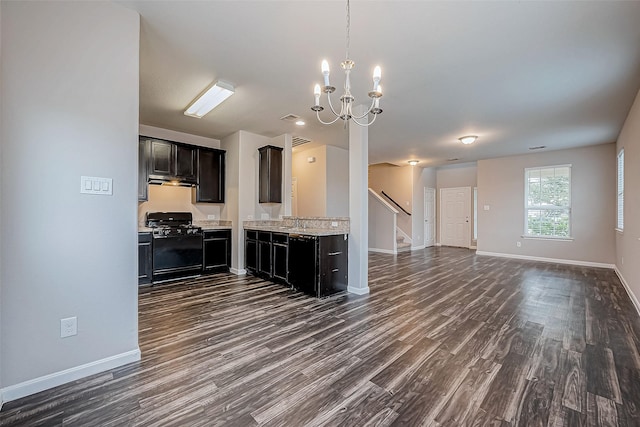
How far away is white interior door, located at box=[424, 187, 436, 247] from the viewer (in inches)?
366

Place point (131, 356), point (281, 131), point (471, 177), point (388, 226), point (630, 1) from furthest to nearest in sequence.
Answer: point (471, 177) < point (388, 226) < point (281, 131) < point (131, 356) < point (630, 1)

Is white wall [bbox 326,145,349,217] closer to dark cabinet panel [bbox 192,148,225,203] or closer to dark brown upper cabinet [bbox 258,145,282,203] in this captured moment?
dark brown upper cabinet [bbox 258,145,282,203]

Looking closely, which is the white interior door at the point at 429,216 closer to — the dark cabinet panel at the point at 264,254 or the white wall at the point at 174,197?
the dark cabinet panel at the point at 264,254

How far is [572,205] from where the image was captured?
6.25 metres

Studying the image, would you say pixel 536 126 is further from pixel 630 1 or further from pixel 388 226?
pixel 388 226

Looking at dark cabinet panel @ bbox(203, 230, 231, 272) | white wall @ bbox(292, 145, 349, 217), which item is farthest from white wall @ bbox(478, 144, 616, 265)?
dark cabinet panel @ bbox(203, 230, 231, 272)

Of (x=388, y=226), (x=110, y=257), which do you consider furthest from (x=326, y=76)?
(x=388, y=226)

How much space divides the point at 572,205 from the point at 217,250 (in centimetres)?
779

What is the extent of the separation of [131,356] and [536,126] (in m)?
6.37

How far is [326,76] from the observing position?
2.05 meters

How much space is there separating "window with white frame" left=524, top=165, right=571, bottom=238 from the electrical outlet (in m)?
8.45

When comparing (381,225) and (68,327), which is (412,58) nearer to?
(68,327)

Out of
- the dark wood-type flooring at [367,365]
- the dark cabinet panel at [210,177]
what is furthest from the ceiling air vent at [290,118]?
the dark wood-type flooring at [367,365]

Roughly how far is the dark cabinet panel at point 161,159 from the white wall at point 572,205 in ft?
25.0
